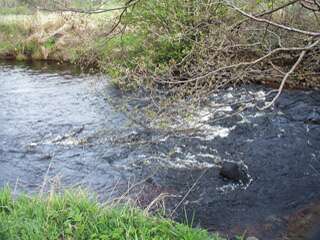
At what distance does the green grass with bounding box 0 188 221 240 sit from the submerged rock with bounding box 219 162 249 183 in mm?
3100

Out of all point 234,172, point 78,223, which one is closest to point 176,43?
point 234,172

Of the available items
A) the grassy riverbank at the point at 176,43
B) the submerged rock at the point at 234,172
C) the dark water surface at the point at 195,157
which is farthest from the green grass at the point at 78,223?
the submerged rock at the point at 234,172

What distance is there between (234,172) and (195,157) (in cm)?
129

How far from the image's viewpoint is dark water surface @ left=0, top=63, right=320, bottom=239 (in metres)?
7.32

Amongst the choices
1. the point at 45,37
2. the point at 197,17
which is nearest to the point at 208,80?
the point at 197,17

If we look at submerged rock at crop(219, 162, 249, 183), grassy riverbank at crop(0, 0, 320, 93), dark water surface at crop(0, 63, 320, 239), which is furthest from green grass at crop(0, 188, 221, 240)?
submerged rock at crop(219, 162, 249, 183)

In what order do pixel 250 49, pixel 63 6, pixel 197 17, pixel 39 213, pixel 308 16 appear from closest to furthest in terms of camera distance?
pixel 39 213, pixel 63 6, pixel 197 17, pixel 250 49, pixel 308 16

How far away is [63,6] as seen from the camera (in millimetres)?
6520

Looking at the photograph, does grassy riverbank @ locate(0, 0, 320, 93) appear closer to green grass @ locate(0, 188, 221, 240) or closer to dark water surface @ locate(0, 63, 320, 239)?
dark water surface @ locate(0, 63, 320, 239)

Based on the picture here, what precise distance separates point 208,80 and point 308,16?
20.2 ft

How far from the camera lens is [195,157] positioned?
31.3 ft

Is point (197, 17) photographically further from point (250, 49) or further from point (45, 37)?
point (45, 37)

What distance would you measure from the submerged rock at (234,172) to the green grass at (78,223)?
122 inches

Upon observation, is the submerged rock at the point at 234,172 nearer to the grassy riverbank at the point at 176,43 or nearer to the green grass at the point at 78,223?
the grassy riverbank at the point at 176,43
